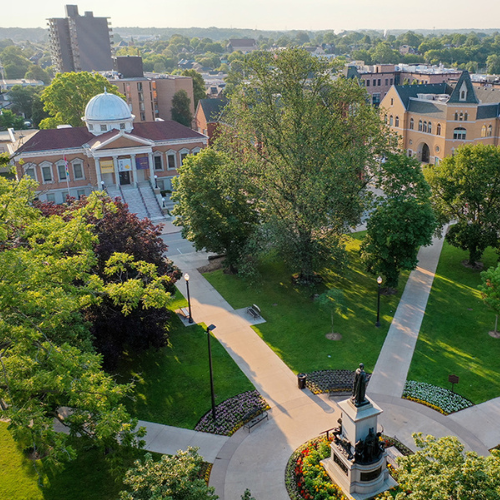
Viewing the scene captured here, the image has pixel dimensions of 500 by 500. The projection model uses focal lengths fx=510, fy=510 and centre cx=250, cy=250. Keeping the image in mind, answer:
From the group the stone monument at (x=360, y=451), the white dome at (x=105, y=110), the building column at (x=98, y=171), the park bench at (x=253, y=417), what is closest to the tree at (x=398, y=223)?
the park bench at (x=253, y=417)

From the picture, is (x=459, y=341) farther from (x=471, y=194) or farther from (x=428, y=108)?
(x=428, y=108)

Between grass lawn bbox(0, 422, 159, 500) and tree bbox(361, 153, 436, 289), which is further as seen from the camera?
tree bbox(361, 153, 436, 289)

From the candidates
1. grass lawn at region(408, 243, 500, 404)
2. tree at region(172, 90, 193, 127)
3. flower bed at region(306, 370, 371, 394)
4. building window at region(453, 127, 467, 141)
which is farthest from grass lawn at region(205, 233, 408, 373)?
tree at region(172, 90, 193, 127)

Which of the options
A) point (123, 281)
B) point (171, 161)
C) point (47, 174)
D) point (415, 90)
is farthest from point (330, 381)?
point (415, 90)

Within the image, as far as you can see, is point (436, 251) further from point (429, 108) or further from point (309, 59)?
point (429, 108)

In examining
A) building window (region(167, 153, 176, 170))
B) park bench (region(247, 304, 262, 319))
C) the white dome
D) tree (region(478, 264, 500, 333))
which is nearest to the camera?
tree (region(478, 264, 500, 333))

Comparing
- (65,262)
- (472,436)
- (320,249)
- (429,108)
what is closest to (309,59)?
(320,249)

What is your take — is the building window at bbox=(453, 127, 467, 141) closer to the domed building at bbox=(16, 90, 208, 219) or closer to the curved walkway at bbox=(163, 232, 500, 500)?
the domed building at bbox=(16, 90, 208, 219)
